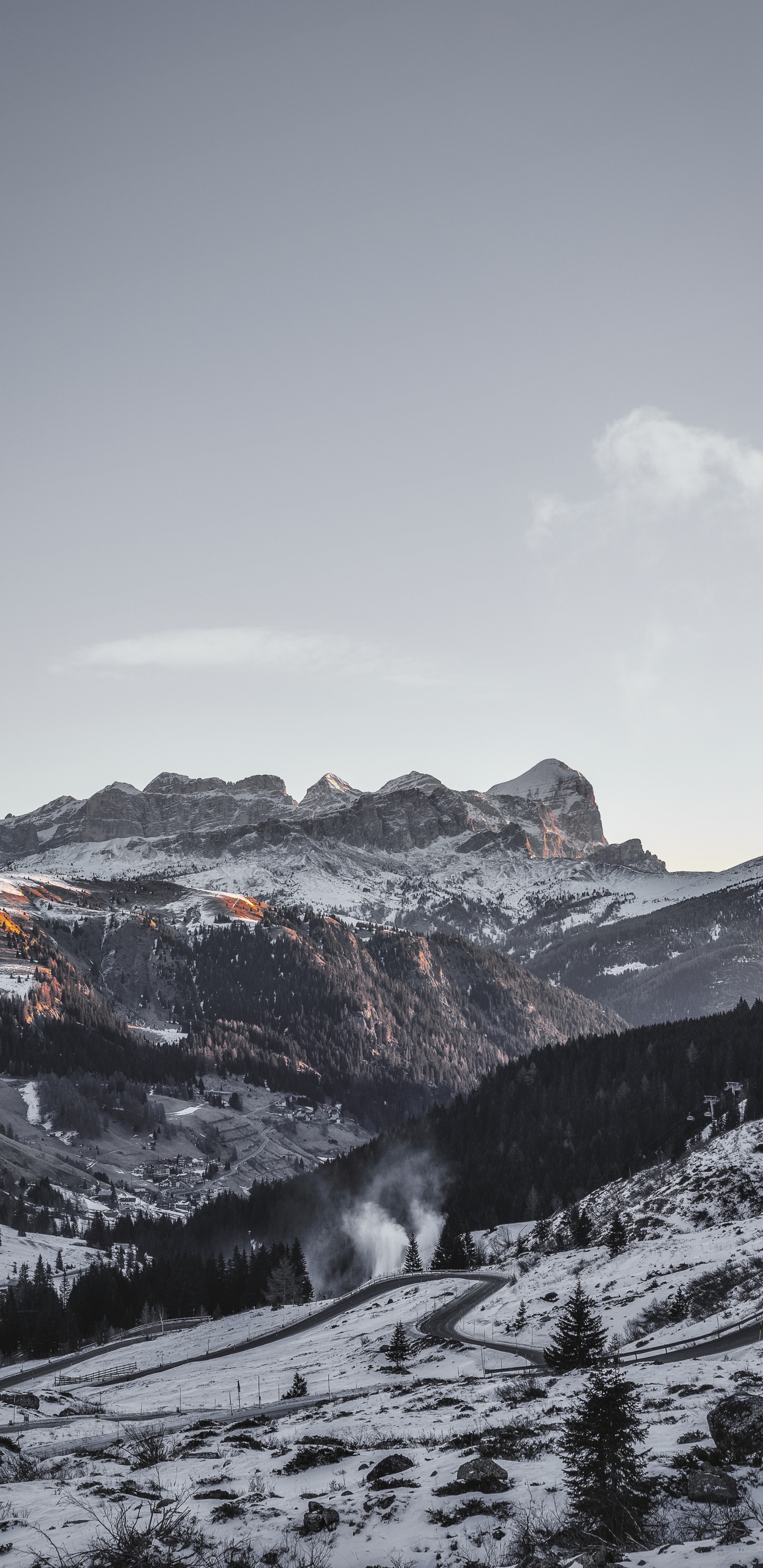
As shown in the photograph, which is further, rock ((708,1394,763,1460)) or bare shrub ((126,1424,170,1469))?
bare shrub ((126,1424,170,1469))

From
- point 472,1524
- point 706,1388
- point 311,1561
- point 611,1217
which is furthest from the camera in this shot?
point 611,1217

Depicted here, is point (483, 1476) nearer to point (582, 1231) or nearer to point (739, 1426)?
point (739, 1426)

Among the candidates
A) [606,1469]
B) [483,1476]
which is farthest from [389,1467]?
[606,1469]

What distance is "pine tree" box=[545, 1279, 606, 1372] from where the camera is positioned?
1852 inches

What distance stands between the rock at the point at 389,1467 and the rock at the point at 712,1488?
837 centimetres

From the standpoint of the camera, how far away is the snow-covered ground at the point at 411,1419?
22.3 m

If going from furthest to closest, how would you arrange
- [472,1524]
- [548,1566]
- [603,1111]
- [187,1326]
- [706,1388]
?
1. [603,1111]
2. [187,1326]
3. [706,1388]
4. [472,1524]
5. [548,1566]

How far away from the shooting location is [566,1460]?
71.0 feet

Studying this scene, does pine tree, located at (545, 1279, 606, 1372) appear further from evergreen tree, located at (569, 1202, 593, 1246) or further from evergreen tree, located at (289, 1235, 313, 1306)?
evergreen tree, located at (289, 1235, 313, 1306)

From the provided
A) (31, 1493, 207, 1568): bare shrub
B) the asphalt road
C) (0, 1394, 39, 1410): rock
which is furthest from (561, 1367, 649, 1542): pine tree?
the asphalt road

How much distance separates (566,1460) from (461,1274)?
303ft

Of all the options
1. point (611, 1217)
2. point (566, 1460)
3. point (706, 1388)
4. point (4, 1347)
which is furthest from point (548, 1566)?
point (4, 1347)

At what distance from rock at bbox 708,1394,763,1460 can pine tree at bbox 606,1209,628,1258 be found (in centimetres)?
5580

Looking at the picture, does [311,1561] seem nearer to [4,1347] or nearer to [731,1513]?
A: [731,1513]
